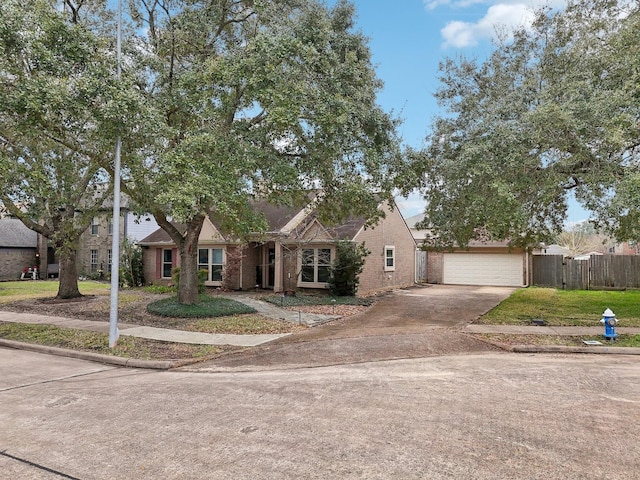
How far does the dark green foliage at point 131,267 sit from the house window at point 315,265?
34.4 ft

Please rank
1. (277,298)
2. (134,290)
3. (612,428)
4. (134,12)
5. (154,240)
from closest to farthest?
(612,428) → (134,12) → (277,298) → (134,290) → (154,240)

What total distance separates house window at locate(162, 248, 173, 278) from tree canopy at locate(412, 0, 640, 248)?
15.5m

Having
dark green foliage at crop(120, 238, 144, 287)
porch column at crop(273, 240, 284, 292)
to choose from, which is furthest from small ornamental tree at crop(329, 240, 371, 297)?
dark green foliage at crop(120, 238, 144, 287)

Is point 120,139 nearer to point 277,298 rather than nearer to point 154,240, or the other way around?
point 277,298

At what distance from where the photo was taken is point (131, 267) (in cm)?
2484

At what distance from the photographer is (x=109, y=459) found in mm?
4340

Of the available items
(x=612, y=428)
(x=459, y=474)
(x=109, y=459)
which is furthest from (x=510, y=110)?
(x=109, y=459)

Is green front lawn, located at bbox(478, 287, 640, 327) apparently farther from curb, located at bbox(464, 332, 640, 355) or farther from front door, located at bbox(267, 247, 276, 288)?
front door, located at bbox(267, 247, 276, 288)

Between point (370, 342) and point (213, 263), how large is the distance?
13.7 m

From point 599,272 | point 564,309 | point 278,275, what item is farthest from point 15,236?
point 599,272

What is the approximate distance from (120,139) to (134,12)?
18.6 feet

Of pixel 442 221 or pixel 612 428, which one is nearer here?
pixel 612 428

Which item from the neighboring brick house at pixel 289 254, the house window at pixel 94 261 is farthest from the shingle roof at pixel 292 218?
the house window at pixel 94 261

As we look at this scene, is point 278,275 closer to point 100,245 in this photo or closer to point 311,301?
point 311,301
